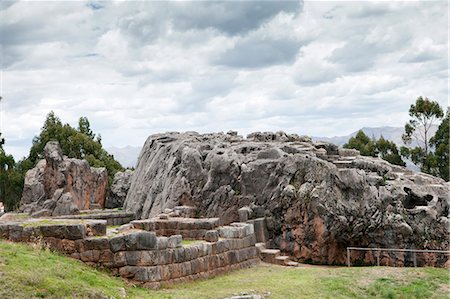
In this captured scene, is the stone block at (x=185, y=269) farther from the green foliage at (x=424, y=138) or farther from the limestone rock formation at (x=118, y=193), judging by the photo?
the green foliage at (x=424, y=138)

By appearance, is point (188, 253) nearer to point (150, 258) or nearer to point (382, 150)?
point (150, 258)

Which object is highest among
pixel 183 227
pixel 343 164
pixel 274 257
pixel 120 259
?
pixel 343 164

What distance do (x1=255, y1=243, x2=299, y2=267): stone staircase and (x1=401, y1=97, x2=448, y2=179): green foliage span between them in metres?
42.9

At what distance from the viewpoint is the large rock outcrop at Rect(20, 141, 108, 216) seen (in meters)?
43.2

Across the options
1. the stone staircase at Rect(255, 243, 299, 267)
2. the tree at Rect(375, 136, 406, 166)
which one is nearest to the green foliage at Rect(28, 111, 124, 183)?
the tree at Rect(375, 136, 406, 166)

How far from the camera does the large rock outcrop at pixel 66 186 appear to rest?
142 ft

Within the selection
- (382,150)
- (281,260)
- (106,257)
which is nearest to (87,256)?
(106,257)

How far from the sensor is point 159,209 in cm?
3350

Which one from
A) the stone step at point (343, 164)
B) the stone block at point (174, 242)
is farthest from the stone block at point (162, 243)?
the stone step at point (343, 164)

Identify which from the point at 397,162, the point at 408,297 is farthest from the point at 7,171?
the point at 408,297

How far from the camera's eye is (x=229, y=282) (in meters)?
21.5

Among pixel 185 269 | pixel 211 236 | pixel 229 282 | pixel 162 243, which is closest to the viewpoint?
pixel 162 243

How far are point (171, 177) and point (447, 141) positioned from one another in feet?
143

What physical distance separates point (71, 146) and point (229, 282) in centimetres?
5561
